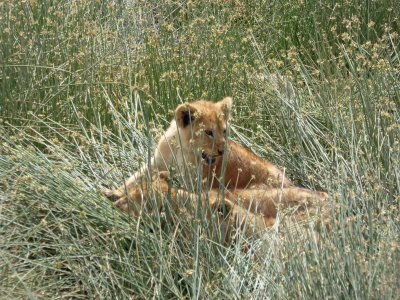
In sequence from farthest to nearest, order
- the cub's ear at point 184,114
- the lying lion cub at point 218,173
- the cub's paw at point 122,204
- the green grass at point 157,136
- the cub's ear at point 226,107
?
the cub's ear at point 226,107, the cub's ear at point 184,114, the cub's paw at point 122,204, the lying lion cub at point 218,173, the green grass at point 157,136

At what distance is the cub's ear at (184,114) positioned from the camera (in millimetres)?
6668

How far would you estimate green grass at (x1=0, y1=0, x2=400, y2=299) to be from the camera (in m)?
4.93

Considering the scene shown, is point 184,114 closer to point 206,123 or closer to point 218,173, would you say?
point 206,123

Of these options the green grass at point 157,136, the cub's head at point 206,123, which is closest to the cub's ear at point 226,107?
the cub's head at point 206,123

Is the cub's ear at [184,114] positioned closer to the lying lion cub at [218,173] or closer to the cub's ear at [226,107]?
the lying lion cub at [218,173]

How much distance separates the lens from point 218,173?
22.4ft

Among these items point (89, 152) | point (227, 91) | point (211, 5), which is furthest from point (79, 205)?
point (211, 5)

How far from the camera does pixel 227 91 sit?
7.89 meters

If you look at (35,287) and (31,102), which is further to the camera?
(31,102)

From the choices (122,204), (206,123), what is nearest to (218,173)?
(206,123)

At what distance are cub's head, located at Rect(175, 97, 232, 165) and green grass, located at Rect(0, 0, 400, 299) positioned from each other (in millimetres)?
190

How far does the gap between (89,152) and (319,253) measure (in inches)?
91.1

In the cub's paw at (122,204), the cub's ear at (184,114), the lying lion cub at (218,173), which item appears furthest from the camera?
the cub's ear at (184,114)

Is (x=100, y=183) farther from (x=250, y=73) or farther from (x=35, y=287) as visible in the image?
(x=250, y=73)
